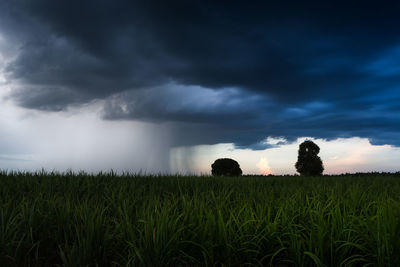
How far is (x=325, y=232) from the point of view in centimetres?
376

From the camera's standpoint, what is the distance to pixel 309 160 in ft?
85.6

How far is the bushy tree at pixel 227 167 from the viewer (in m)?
25.2

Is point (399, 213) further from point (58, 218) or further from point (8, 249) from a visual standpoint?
point (8, 249)

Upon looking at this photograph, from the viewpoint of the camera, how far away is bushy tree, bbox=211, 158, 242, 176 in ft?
82.6

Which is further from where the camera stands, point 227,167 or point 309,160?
point 309,160

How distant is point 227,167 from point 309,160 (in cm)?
676

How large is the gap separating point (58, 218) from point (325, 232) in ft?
12.5

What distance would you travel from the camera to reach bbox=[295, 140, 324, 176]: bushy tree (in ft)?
84.0

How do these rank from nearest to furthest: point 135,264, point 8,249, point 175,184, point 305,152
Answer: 1. point 135,264
2. point 8,249
3. point 175,184
4. point 305,152

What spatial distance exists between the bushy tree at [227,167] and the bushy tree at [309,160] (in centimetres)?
518

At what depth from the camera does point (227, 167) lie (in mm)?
25344

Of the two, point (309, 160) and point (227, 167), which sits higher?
point (309, 160)

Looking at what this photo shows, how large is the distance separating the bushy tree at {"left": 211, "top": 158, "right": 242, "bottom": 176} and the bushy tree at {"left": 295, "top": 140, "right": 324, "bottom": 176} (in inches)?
204

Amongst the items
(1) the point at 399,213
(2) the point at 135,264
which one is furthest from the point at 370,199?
(2) the point at 135,264
